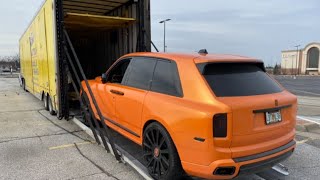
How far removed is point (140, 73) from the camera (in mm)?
4875

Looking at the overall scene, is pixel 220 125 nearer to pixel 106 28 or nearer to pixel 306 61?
pixel 106 28

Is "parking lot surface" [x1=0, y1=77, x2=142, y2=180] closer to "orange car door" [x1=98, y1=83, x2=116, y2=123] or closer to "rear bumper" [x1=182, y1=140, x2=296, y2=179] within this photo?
"orange car door" [x1=98, y1=83, x2=116, y2=123]

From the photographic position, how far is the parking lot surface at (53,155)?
→ 454cm

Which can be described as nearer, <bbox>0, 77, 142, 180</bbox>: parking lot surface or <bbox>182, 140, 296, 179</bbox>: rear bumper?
<bbox>182, 140, 296, 179</bbox>: rear bumper

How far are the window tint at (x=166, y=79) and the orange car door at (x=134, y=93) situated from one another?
16cm

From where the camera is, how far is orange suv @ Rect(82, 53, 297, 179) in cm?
334

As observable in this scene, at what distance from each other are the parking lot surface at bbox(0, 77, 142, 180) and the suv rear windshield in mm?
1820

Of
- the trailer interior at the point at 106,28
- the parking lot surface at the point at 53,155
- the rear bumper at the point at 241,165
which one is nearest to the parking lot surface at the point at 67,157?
the parking lot surface at the point at 53,155

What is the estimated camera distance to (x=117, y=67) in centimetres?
580

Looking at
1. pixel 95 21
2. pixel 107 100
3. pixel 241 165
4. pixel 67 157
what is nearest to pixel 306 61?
pixel 95 21

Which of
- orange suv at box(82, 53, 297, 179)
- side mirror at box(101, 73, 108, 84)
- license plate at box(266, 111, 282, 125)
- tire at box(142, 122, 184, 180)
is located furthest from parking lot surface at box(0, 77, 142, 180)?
license plate at box(266, 111, 282, 125)

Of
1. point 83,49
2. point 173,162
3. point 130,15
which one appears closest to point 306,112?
point 130,15

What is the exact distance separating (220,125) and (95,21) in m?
6.59

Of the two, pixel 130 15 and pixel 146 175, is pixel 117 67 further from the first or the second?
pixel 130 15
